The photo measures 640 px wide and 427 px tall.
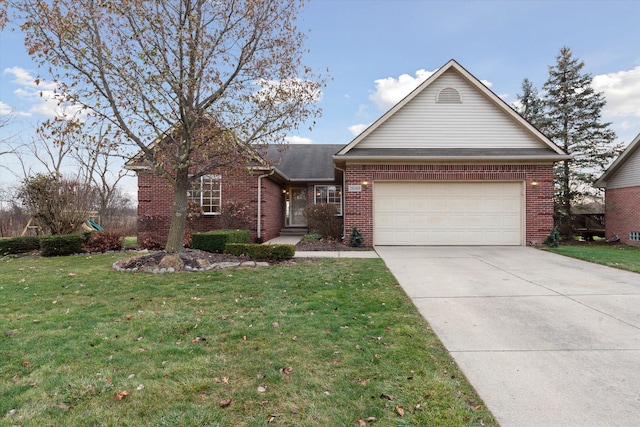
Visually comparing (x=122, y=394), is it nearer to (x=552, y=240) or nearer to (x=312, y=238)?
(x=312, y=238)

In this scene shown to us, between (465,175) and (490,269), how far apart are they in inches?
186

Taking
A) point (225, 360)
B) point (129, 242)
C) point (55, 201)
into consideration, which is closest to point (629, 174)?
point (225, 360)

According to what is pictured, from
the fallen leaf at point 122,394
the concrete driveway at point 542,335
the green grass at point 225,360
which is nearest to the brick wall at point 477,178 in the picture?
the concrete driveway at point 542,335

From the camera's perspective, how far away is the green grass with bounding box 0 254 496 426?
2238 millimetres

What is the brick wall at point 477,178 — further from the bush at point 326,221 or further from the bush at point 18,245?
the bush at point 18,245

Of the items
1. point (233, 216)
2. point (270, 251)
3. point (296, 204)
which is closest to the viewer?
point (270, 251)

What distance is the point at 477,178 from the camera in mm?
11039

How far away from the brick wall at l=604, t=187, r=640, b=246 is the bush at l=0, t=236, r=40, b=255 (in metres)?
23.1

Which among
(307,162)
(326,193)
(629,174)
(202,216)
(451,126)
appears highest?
(451,126)

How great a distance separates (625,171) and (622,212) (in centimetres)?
188

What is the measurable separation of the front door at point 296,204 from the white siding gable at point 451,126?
6.83 m

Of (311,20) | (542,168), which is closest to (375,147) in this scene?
(311,20)

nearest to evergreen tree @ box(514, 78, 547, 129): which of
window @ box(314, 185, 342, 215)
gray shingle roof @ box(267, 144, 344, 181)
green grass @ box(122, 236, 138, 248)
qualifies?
gray shingle roof @ box(267, 144, 344, 181)

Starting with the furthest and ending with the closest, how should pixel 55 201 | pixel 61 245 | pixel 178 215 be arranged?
1. pixel 55 201
2. pixel 61 245
3. pixel 178 215
